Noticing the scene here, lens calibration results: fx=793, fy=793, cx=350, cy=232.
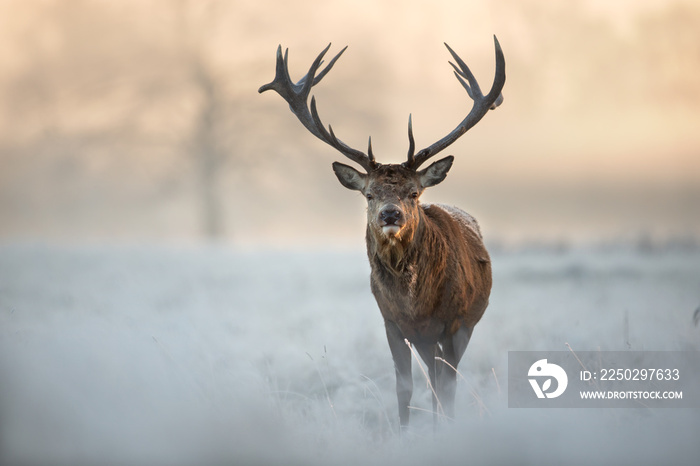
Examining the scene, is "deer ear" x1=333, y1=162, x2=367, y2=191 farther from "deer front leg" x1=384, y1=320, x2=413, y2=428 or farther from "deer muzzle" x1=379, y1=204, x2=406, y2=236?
"deer front leg" x1=384, y1=320, x2=413, y2=428

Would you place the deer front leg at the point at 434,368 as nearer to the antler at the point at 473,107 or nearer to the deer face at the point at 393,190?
the deer face at the point at 393,190

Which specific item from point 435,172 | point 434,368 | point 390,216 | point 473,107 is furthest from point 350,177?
point 434,368

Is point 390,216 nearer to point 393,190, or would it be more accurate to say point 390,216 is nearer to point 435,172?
point 393,190

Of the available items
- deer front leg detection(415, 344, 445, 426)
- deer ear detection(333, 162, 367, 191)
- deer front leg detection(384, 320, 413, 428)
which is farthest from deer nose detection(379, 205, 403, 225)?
deer front leg detection(415, 344, 445, 426)

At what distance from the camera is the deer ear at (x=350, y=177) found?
698 cm

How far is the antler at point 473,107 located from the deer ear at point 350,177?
42 centimetres

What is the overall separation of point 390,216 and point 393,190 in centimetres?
37

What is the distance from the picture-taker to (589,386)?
7.16 meters

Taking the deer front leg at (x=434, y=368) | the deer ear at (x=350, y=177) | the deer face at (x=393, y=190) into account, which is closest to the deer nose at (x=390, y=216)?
the deer face at (x=393, y=190)

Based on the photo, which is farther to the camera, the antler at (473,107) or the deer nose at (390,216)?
→ the antler at (473,107)

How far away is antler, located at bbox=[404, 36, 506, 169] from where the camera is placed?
696 centimetres

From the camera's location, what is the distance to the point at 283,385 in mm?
8398

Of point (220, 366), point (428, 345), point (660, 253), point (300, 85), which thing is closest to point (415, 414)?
point (428, 345)

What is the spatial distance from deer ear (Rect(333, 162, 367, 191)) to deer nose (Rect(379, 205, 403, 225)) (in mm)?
697
